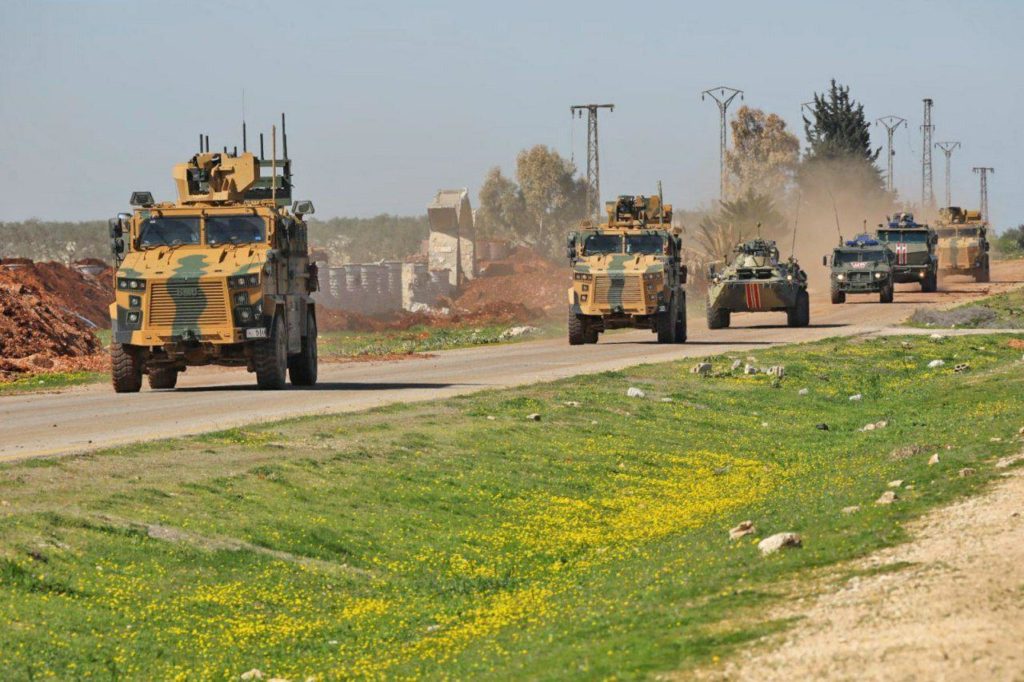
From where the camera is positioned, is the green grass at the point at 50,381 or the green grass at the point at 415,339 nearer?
the green grass at the point at 50,381

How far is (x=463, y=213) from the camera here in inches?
3418

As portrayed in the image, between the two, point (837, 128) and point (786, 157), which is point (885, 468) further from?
point (786, 157)

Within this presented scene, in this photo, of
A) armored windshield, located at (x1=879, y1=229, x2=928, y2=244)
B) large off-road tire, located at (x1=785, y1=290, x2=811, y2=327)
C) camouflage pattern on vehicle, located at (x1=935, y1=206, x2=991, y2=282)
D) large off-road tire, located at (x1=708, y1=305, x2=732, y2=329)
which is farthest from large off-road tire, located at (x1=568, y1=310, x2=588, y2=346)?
camouflage pattern on vehicle, located at (x1=935, y1=206, x2=991, y2=282)

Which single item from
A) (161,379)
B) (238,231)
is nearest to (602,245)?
(161,379)

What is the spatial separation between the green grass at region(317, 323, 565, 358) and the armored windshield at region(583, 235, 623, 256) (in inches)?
221

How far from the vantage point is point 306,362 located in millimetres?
29766

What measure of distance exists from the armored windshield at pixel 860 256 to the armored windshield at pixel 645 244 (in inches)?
949

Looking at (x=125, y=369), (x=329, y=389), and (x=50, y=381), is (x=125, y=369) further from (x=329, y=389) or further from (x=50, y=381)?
(x=50, y=381)

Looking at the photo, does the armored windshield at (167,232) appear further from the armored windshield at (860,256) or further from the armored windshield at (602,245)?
the armored windshield at (860,256)

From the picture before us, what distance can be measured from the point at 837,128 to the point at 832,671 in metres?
118

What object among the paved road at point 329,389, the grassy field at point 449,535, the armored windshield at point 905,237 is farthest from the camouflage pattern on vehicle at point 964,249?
the grassy field at point 449,535

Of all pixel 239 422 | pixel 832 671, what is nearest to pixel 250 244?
pixel 239 422

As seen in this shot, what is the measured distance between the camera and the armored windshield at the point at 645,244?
136 feet

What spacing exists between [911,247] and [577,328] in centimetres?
3005
